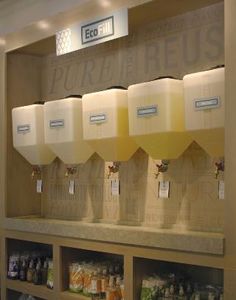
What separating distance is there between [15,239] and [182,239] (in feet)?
5.45

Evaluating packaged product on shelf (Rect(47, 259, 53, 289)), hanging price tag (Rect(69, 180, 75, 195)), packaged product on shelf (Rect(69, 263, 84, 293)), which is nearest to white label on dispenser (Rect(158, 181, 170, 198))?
packaged product on shelf (Rect(69, 263, 84, 293))

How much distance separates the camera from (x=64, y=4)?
323cm

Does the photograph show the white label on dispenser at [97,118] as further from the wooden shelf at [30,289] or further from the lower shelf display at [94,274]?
the wooden shelf at [30,289]

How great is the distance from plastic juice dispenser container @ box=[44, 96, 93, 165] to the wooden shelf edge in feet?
1.45

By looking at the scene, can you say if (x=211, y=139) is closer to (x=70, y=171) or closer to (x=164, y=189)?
(x=164, y=189)

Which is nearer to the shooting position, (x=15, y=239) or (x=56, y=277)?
(x=56, y=277)

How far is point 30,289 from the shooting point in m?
3.24

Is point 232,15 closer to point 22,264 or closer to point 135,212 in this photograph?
point 135,212

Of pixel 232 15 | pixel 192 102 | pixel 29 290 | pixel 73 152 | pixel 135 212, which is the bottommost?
pixel 29 290

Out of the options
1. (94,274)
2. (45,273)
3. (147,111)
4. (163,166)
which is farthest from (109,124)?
(45,273)

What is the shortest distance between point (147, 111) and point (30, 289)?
5.25 feet

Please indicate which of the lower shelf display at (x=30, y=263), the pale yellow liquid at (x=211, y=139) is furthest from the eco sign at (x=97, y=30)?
the lower shelf display at (x=30, y=263)

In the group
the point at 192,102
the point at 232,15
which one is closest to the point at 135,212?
the point at 192,102

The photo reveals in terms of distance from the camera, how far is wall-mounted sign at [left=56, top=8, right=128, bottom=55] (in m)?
2.65
